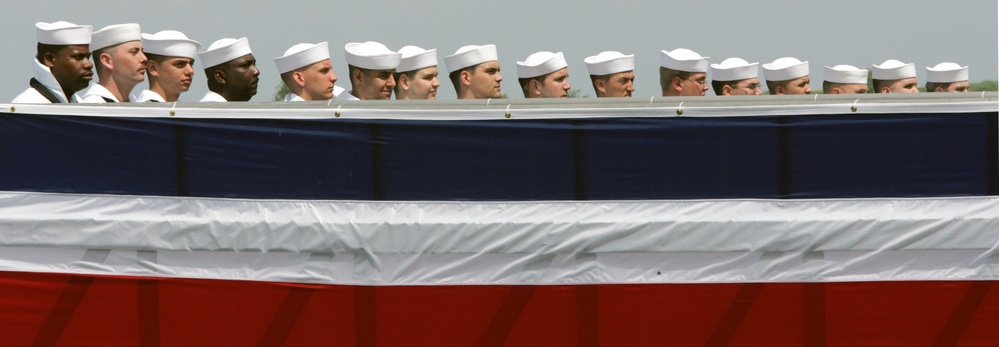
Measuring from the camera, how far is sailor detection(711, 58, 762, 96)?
8.41 metres

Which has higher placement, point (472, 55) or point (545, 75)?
point (472, 55)

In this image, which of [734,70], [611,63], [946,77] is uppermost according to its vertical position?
[611,63]

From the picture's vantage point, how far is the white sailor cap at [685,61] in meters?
8.08

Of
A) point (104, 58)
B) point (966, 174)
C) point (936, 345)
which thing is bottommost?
point (936, 345)

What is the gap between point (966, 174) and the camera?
15.4ft

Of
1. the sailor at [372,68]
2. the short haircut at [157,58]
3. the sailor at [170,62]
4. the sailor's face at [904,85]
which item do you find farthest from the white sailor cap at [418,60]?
the sailor's face at [904,85]

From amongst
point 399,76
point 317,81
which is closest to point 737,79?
point 399,76

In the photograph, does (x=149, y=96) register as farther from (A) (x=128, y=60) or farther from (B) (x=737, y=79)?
(B) (x=737, y=79)

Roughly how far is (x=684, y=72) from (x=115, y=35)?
10.9ft

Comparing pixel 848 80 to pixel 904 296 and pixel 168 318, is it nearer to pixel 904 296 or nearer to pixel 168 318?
pixel 904 296

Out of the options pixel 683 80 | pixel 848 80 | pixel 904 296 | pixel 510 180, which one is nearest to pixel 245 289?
pixel 510 180

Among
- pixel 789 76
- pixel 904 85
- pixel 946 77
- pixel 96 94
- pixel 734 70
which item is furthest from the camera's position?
pixel 946 77

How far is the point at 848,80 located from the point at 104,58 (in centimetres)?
507

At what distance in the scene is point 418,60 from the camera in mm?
6961
